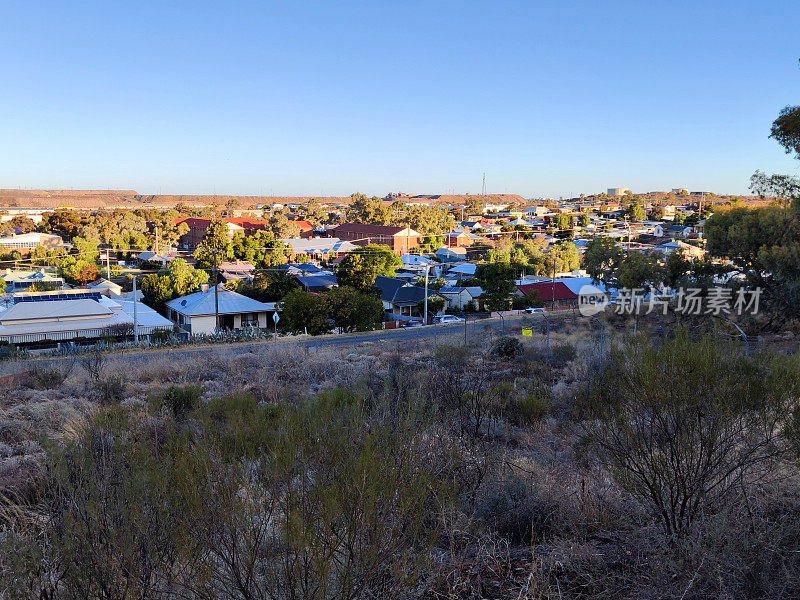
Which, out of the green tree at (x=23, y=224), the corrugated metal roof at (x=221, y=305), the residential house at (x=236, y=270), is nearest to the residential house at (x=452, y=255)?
the residential house at (x=236, y=270)

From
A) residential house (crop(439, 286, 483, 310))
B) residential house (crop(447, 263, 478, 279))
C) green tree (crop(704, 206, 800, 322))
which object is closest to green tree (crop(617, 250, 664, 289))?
green tree (crop(704, 206, 800, 322))

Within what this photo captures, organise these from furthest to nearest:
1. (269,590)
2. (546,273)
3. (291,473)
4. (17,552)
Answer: (546,273), (291,473), (269,590), (17,552)

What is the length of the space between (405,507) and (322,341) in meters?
19.4

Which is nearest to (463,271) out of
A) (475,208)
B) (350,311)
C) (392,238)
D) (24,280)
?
(350,311)

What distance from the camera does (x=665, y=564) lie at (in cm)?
375

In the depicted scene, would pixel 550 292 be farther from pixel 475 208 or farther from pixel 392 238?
pixel 475 208

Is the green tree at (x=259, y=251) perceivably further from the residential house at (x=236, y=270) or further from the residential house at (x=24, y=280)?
the residential house at (x=24, y=280)

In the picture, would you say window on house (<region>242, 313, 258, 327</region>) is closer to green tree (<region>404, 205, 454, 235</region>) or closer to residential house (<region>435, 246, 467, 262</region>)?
residential house (<region>435, 246, 467, 262</region>)

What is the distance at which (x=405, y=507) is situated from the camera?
3062 millimetres

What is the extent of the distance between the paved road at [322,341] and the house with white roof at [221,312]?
1059cm

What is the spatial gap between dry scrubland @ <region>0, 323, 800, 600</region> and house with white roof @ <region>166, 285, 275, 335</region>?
2571 centimetres

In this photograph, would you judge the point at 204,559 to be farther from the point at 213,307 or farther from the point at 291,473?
the point at 213,307

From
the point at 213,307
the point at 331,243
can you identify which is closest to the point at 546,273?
the point at 331,243

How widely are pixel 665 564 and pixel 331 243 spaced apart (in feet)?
214
